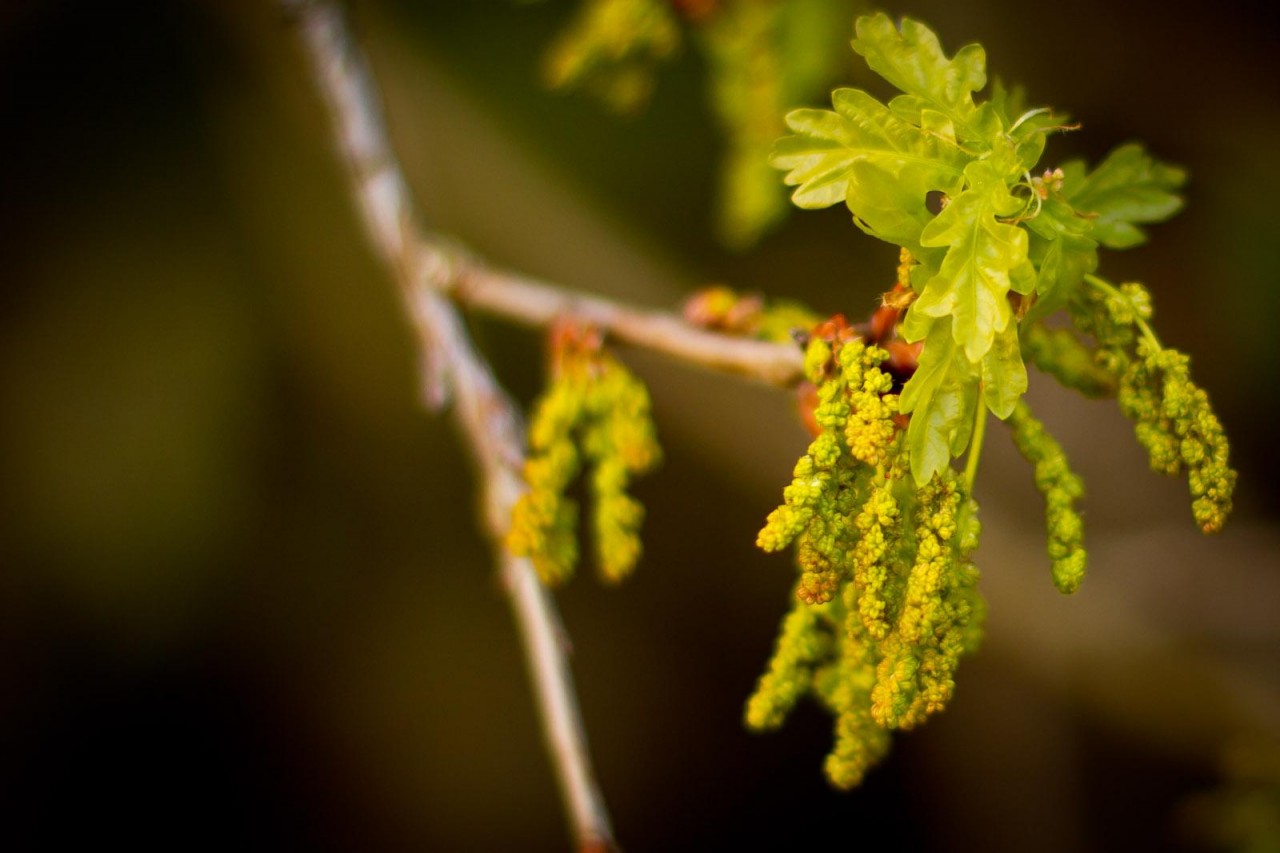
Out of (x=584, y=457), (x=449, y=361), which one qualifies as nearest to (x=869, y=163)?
(x=584, y=457)

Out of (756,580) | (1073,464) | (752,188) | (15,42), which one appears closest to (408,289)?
(752,188)

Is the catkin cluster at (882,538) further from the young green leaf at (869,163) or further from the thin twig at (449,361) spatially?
the thin twig at (449,361)

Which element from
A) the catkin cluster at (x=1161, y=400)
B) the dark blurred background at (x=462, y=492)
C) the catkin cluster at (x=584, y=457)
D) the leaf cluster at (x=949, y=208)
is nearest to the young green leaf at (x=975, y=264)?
the leaf cluster at (x=949, y=208)

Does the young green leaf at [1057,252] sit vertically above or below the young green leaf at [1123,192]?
below

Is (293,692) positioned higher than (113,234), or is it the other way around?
(113,234)

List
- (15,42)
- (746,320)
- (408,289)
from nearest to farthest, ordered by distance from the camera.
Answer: (746,320) → (408,289) → (15,42)

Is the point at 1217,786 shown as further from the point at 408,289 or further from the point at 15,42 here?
the point at 15,42
